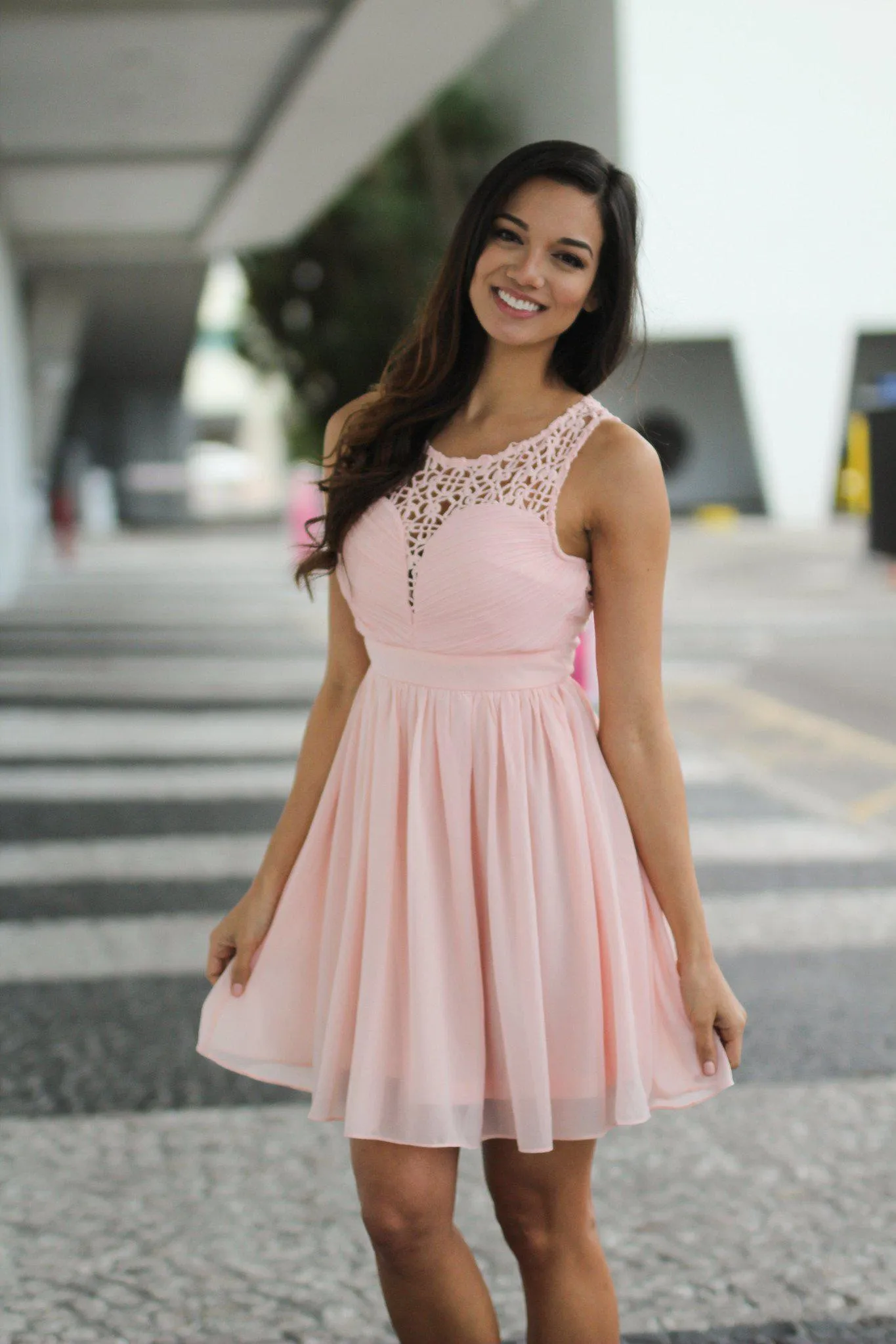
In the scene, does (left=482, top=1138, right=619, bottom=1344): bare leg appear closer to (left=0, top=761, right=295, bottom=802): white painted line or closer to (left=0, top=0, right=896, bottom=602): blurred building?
(left=0, top=761, right=295, bottom=802): white painted line

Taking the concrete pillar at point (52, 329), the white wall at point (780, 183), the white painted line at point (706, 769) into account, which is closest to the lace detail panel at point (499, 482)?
the white painted line at point (706, 769)

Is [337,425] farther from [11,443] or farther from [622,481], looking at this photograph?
[11,443]

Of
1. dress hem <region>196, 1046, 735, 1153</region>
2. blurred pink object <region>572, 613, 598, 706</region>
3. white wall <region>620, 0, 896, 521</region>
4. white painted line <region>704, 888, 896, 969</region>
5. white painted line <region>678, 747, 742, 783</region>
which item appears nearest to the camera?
dress hem <region>196, 1046, 735, 1153</region>

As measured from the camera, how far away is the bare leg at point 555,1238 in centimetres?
229

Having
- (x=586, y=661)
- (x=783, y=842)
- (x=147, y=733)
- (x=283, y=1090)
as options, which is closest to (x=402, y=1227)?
(x=283, y=1090)

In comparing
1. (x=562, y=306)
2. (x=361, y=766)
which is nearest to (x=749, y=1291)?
(x=361, y=766)

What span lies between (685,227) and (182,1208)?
96.9ft

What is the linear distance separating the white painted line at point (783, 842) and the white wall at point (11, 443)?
1168cm

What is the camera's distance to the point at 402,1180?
2184mm

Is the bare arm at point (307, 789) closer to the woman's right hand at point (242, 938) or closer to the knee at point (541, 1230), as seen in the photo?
the woman's right hand at point (242, 938)

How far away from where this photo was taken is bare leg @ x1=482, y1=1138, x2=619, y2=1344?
229 cm

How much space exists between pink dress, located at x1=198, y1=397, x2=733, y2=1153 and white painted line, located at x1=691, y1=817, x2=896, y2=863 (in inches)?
155

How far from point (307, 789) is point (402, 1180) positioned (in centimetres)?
60

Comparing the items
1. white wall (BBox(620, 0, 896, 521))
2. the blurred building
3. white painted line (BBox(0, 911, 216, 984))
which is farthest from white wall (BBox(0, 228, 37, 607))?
white wall (BBox(620, 0, 896, 521))
